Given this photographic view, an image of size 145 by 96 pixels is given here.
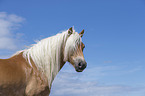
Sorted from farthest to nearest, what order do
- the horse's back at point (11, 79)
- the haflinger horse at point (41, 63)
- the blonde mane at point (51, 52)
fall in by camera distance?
the blonde mane at point (51, 52) < the haflinger horse at point (41, 63) < the horse's back at point (11, 79)

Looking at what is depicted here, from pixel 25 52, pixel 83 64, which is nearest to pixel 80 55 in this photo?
pixel 83 64

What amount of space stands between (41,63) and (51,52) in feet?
1.95

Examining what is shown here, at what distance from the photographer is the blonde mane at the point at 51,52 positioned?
6602mm

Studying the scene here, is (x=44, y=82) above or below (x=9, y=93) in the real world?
above

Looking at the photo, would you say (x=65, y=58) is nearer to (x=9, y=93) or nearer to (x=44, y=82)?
(x=44, y=82)

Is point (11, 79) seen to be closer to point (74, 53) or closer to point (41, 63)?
point (41, 63)

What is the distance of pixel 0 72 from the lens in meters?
5.63

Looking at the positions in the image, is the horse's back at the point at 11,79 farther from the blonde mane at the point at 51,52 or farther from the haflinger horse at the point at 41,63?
the blonde mane at the point at 51,52

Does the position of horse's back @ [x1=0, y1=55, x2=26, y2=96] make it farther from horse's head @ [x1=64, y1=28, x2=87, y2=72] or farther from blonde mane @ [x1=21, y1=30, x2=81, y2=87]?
horse's head @ [x1=64, y1=28, x2=87, y2=72]

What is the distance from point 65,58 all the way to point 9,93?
2.49m

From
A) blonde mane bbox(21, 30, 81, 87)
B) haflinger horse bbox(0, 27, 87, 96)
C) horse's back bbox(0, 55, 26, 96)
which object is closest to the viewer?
horse's back bbox(0, 55, 26, 96)

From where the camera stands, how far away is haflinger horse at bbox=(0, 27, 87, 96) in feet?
19.1

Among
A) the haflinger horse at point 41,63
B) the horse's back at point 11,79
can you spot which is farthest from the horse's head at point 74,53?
the horse's back at point 11,79

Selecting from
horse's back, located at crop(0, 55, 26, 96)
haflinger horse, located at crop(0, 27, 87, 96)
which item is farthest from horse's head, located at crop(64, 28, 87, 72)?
horse's back, located at crop(0, 55, 26, 96)
